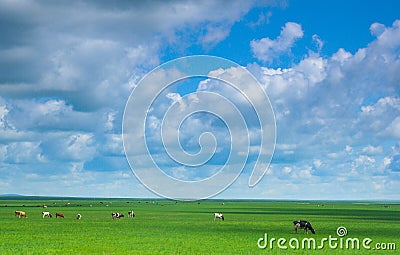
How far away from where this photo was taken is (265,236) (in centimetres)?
4634

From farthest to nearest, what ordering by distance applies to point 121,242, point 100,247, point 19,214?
point 19,214
point 121,242
point 100,247

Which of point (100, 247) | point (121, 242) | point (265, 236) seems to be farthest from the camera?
point (265, 236)

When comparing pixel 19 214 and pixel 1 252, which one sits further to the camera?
pixel 19 214

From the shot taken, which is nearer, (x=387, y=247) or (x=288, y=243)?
(x=387, y=247)

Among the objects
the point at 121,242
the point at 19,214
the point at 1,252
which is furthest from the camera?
the point at 19,214

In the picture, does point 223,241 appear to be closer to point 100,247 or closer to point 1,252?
point 100,247

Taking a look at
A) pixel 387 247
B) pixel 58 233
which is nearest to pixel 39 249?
pixel 58 233

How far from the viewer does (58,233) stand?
48125 mm

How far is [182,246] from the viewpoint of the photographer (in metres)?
37.5

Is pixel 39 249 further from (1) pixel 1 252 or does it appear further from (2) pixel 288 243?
(2) pixel 288 243

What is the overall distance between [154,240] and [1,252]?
479 inches

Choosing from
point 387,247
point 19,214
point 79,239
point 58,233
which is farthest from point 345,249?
point 19,214

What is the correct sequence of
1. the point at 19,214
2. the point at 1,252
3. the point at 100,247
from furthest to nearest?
the point at 19,214
the point at 100,247
the point at 1,252

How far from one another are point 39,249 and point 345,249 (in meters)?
20.4
